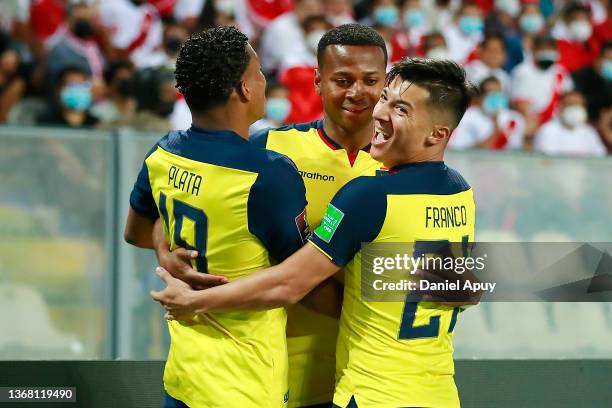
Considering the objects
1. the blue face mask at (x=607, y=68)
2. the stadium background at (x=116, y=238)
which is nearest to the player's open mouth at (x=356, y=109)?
the stadium background at (x=116, y=238)

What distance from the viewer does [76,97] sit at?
791 centimetres

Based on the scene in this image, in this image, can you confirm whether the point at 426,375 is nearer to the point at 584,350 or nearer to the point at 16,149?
the point at 584,350

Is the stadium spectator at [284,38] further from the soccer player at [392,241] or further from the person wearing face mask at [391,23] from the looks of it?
the soccer player at [392,241]

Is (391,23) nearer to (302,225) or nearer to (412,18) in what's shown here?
(412,18)

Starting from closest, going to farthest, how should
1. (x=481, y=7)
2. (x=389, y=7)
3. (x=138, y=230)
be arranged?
(x=138, y=230)
(x=389, y=7)
(x=481, y=7)

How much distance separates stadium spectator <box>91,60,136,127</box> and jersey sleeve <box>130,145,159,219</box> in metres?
4.57

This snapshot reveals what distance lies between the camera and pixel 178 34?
892cm

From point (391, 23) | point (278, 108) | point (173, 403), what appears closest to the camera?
point (173, 403)

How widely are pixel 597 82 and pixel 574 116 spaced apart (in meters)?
1.30

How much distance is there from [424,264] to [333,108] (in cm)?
80

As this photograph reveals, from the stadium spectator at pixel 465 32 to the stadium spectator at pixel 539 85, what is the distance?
0.56 metres

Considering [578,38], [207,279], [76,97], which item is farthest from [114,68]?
[207,279]

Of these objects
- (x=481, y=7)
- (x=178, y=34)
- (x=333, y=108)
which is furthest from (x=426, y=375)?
(x=481, y=7)

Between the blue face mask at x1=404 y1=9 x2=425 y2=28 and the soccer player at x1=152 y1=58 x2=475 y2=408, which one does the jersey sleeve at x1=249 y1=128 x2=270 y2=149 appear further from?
the blue face mask at x1=404 y1=9 x2=425 y2=28
